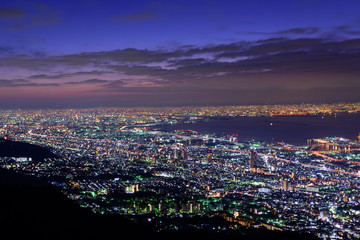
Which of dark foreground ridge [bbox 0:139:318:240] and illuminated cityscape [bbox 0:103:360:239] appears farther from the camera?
illuminated cityscape [bbox 0:103:360:239]

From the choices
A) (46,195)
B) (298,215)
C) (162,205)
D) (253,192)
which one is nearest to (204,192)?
(253,192)

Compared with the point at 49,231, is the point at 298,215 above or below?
below

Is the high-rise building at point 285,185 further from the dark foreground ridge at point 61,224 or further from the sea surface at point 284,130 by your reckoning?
the sea surface at point 284,130

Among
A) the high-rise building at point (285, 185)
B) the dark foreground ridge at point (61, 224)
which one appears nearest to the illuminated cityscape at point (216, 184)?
the high-rise building at point (285, 185)

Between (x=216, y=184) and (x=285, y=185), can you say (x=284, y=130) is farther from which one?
(x=216, y=184)

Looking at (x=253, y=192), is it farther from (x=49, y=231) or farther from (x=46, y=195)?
(x=49, y=231)

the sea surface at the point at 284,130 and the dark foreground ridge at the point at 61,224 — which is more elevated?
the dark foreground ridge at the point at 61,224

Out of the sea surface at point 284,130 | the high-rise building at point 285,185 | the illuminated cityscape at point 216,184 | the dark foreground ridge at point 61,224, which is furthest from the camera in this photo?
the sea surface at point 284,130

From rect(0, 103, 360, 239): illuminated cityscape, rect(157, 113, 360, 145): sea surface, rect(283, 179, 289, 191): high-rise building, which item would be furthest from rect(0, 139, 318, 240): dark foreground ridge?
rect(157, 113, 360, 145): sea surface

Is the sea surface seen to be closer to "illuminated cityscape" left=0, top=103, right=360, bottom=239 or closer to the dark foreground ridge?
"illuminated cityscape" left=0, top=103, right=360, bottom=239
